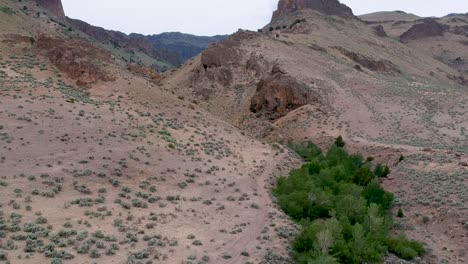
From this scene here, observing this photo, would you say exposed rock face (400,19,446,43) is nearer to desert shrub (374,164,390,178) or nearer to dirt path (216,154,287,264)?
desert shrub (374,164,390,178)

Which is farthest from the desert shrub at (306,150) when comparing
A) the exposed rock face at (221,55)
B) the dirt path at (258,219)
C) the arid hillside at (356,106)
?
the exposed rock face at (221,55)

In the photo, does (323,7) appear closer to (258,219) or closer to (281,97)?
(281,97)

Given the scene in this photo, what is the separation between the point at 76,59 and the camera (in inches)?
1623

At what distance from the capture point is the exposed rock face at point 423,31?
422ft

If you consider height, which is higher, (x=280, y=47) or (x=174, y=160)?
(x=280, y=47)

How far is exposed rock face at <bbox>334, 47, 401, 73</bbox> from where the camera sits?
77.4 m

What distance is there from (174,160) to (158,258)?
12533 millimetres

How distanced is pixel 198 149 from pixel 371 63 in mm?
53122

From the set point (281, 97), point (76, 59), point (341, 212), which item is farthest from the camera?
point (281, 97)

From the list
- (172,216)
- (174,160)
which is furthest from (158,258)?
(174,160)

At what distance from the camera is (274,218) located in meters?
24.7

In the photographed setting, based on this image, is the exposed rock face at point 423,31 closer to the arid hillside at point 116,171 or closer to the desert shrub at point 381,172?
the arid hillside at point 116,171

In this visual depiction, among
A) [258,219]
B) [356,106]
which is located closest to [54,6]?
[356,106]

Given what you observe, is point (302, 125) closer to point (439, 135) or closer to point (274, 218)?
point (439, 135)
